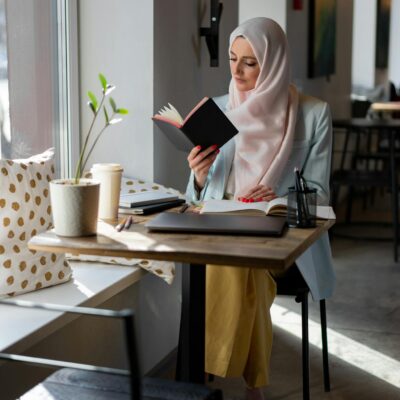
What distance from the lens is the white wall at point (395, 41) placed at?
10.6 meters

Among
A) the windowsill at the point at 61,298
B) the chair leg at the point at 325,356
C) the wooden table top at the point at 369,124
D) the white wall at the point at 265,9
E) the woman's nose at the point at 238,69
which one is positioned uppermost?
the white wall at the point at 265,9

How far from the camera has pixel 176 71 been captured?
2.91m

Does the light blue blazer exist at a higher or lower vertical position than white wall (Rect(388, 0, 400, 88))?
lower

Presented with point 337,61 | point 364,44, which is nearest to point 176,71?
point 337,61

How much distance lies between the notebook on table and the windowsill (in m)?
0.36

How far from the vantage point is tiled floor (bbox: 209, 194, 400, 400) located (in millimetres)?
2707

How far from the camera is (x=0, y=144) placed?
2.32 m

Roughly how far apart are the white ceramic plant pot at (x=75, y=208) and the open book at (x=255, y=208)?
35 cm

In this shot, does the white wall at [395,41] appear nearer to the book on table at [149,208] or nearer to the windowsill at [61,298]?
the windowsill at [61,298]

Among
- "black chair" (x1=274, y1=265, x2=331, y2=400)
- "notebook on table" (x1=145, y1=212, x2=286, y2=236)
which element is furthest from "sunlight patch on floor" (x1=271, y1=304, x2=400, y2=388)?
"notebook on table" (x1=145, y1=212, x2=286, y2=236)

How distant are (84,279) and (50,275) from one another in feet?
0.47

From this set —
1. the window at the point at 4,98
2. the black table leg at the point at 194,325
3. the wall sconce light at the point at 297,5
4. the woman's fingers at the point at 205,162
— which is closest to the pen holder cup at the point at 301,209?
the black table leg at the point at 194,325

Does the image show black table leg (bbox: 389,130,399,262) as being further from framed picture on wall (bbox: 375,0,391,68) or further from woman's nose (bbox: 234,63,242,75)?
framed picture on wall (bbox: 375,0,391,68)

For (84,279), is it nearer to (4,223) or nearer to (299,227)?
(4,223)
